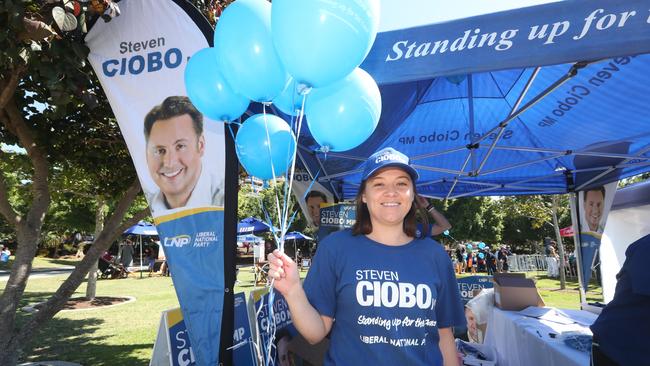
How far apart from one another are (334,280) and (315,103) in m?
1.17

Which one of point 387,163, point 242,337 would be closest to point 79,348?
point 242,337

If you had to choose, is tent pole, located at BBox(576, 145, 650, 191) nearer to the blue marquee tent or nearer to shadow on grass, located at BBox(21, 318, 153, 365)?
the blue marquee tent

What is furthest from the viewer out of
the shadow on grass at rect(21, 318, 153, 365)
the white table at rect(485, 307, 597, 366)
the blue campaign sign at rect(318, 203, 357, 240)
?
the shadow on grass at rect(21, 318, 153, 365)

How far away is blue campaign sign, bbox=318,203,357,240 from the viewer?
491 cm

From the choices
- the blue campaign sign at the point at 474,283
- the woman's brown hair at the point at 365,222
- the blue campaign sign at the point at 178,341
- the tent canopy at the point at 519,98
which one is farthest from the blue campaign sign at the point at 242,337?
the blue campaign sign at the point at 474,283

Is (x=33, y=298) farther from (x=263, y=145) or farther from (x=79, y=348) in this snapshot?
(x=263, y=145)

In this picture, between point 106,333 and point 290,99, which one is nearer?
point 290,99

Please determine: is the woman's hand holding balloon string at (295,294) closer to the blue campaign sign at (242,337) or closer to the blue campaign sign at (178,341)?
the blue campaign sign at (178,341)

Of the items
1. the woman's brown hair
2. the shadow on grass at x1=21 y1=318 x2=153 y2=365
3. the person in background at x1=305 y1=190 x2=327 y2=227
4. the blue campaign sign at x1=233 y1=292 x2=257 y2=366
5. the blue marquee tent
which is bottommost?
the shadow on grass at x1=21 y1=318 x2=153 y2=365

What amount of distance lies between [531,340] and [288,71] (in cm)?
301

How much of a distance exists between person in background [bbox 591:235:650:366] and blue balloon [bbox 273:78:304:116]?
1.92 meters

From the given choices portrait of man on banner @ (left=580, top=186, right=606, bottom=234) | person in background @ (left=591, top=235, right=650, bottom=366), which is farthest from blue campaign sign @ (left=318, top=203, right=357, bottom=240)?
portrait of man on banner @ (left=580, top=186, right=606, bottom=234)

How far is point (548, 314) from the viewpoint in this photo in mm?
3770

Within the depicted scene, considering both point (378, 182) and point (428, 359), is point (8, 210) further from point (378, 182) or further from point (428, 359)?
point (428, 359)
